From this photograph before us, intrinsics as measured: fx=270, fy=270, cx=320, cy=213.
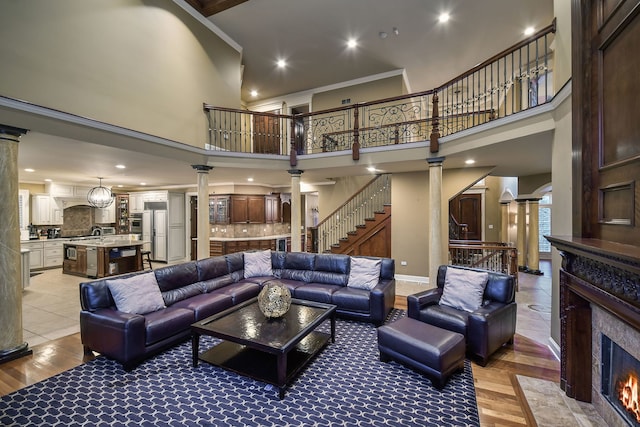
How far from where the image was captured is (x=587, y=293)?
203cm

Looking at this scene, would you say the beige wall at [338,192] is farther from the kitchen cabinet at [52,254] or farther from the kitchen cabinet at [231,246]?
the kitchen cabinet at [52,254]

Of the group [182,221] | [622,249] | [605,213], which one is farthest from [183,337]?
[182,221]

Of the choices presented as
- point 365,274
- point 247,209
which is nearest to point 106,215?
point 247,209

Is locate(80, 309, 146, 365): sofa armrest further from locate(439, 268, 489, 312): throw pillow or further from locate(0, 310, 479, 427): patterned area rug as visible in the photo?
locate(439, 268, 489, 312): throw pillow

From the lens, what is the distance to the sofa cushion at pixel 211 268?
4.52m

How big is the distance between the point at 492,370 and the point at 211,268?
4.20 m

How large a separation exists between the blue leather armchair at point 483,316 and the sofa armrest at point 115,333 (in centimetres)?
320

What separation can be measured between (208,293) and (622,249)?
4.58 m

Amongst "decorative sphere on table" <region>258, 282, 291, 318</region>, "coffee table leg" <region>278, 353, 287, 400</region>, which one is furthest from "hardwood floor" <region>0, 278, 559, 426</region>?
"decorative sphere on table" <region>258, 282, 291, 318</region>

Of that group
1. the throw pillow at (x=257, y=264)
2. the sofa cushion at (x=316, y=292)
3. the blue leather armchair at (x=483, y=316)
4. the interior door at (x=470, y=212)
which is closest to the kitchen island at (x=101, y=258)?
the throw pillow at (x=257, y=264)

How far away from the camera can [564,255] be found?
239 cm

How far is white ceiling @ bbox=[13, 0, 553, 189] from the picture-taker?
5.16 m

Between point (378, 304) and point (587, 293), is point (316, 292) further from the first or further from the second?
point (587, 293)

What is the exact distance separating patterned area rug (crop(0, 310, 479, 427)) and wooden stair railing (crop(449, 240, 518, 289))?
3.88 meters
